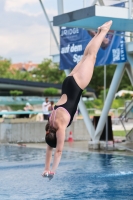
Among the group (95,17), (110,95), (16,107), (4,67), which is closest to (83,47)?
(110,95)

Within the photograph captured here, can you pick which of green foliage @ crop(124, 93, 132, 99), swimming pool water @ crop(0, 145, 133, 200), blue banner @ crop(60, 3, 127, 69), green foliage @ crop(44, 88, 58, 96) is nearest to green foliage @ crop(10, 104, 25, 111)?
green foliage @ crop(44, 88, 58, 96)

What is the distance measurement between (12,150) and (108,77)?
216 feet

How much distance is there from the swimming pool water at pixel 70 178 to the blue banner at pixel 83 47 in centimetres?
332

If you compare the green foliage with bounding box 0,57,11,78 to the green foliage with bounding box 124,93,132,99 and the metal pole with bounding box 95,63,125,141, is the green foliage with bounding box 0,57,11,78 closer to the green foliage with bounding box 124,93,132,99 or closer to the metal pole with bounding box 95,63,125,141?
the green foliage with bounding box 124,93,132,99

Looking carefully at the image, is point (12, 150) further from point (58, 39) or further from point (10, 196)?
point (10, 196)

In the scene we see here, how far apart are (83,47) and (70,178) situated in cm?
811

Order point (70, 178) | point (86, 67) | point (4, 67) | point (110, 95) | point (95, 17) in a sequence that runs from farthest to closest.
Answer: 1. point (4, 67)
2. point (110, 95)
3. point (95, 17)
4. point (70, 178)
5. point (86, 67)

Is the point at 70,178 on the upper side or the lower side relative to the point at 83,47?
lower

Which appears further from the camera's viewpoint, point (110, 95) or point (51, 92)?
point (51, 92)

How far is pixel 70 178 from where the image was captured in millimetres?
12797

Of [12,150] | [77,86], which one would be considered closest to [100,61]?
[12,150]

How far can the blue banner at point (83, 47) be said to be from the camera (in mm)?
18312

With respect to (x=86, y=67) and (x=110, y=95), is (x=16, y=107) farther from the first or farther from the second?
(x=86, y=67)

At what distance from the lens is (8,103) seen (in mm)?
45844
